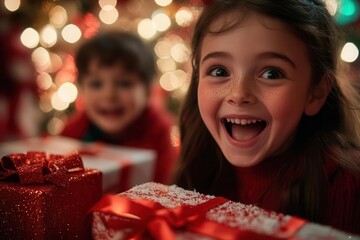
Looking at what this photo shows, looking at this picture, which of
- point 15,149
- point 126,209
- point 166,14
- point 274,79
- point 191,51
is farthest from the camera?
point 166,14

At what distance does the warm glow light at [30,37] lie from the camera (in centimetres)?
188

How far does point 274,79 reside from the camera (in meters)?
0.77

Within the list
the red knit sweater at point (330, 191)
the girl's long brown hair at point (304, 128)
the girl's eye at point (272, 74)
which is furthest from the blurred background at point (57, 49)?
the girl's eye at point (272, 74)

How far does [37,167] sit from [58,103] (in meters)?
1.35

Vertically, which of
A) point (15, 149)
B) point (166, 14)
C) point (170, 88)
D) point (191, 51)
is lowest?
point (15, 149)

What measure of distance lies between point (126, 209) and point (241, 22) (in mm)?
384

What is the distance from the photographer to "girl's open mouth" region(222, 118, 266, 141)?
82cm

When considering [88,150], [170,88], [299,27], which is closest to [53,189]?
[88,150]

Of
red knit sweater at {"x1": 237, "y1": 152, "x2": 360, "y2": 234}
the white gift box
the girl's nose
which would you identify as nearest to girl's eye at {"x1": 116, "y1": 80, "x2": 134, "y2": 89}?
the white gift box

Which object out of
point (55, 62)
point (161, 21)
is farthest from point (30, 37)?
point (161, 21)

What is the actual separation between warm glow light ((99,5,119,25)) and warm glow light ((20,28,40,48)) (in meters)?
0.30

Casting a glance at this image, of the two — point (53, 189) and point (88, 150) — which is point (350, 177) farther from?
point (88, 150)

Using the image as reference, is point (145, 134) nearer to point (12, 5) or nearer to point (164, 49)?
point (164, 49)

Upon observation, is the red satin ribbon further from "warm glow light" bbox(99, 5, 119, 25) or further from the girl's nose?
"warm glow light" bbox(99, 5, 119, 25)
